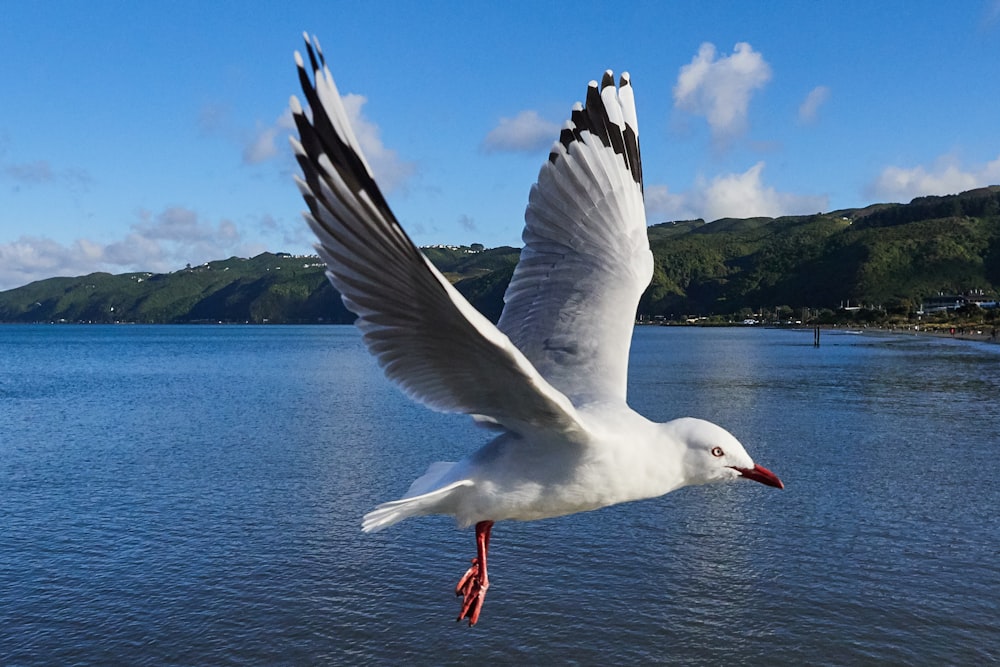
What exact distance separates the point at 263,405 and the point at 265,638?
1752 inches

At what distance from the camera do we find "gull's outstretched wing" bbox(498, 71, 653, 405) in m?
6.97

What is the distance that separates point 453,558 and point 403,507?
22.0m

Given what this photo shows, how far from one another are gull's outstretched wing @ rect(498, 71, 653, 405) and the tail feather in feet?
5.98

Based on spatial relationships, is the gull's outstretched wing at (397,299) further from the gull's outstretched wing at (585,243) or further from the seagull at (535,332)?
the gull's outstretched wing at (585,243)

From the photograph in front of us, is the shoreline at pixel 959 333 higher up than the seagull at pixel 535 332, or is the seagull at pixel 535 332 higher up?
the seagull at pixel 535 332

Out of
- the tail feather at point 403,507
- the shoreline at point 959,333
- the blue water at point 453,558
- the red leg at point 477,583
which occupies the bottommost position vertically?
the blue water at point 453,558

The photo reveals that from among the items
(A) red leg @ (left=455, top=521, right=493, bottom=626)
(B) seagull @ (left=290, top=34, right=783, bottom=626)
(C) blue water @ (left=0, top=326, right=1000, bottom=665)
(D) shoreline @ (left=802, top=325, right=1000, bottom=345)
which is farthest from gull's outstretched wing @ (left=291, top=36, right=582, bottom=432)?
(D) shoreline @ (left=802, top=325, right=1000, bottom=345)

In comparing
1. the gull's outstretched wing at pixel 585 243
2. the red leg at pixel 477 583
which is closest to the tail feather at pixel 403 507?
the red leg at pixel 477 583

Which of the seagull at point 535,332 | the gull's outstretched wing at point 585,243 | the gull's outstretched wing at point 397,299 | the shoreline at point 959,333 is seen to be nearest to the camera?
the gull's outstretched wing at point 397,299

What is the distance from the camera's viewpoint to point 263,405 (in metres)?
64.4

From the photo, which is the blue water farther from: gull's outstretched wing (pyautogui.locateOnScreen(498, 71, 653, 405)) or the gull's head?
the gull's head

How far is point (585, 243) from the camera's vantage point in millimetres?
7484

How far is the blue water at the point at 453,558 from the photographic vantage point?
21.2m

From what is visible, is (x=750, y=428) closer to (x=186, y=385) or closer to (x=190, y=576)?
(x=190, y=576)
